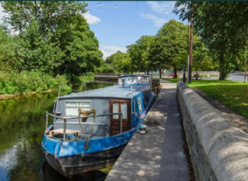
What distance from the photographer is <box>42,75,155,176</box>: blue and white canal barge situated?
7.49 meters

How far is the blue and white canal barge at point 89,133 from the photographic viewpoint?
295 inches

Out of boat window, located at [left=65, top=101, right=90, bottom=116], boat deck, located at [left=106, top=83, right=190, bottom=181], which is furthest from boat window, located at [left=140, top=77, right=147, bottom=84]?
boat deck, located at [left=106, top=83, right=190, bottom=181]

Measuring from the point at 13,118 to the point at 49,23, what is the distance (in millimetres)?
25780

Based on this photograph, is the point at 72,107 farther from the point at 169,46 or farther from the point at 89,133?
the point at 169,46

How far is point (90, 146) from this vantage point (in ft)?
25.3

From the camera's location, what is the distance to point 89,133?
7.79 meters

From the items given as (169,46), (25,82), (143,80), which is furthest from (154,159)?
(169,46)

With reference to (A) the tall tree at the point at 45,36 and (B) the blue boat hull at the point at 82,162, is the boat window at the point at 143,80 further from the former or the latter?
(A) the tall tree at the point at 45,36

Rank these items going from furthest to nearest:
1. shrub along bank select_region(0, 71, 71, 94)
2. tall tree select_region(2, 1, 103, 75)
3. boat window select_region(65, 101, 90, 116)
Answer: tall tree select_region(2, 1, 103, 75), shrub along bank select_region(0, 71, 71, 94), boat window select_region(65, 101, 90, 116)

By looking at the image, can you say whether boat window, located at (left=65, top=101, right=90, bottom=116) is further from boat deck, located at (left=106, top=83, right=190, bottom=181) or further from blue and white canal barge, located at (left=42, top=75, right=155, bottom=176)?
boat deck, located at (left=106, top=83, right=190, bottom=181)

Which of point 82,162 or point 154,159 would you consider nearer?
point 154,159

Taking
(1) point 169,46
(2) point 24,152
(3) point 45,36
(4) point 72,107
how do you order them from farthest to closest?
1. (1) point 169,46
2. (3) point 45,36
3. (2) point 24,152
4. (4) point 72,107

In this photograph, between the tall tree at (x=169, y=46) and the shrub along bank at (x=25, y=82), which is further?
the tall tree at (x=169, y=46)

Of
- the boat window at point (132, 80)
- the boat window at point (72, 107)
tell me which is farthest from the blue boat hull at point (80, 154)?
the boat window at point (132, 80)
